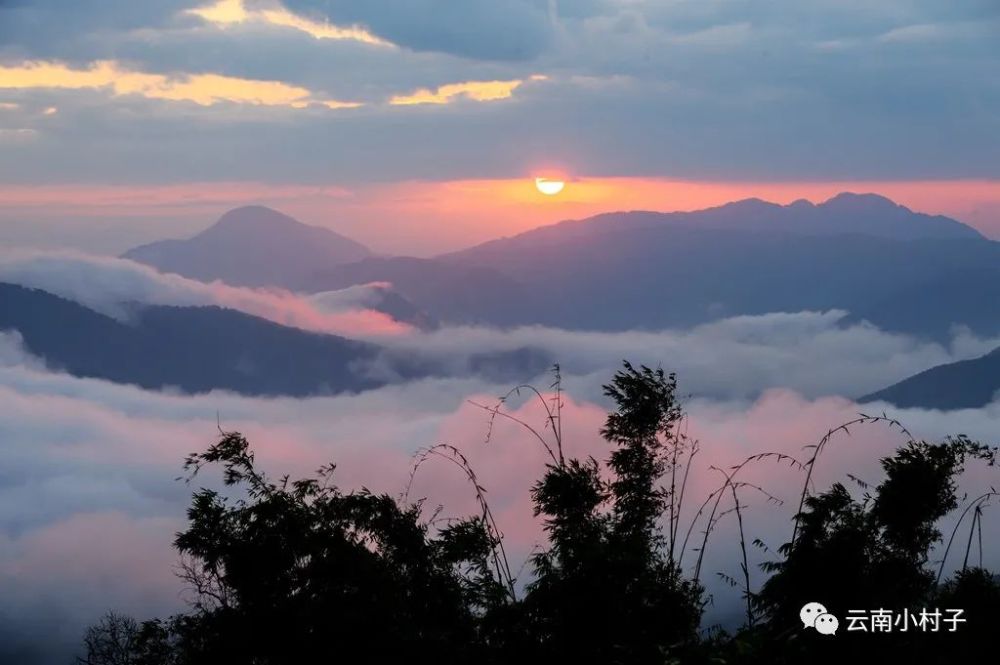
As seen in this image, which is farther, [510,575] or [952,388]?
[952,388]

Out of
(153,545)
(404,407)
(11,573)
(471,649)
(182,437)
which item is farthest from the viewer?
(404,407)

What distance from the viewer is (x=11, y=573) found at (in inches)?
4274

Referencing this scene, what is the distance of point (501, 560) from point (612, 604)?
223 centimetres

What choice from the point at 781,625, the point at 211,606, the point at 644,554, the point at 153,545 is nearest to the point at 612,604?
the point at 644,554

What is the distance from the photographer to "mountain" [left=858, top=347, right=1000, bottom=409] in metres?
149

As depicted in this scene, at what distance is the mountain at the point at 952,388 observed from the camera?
14862 cm

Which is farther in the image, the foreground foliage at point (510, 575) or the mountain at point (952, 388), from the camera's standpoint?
the mountain at point (952, 388)

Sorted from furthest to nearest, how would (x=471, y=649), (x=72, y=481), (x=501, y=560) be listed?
(x=72, y=481) → (x=501, y=560) → (x=471, y=649)

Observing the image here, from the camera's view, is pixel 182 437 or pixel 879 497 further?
pixel 182 437

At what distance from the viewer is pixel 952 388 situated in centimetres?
15288

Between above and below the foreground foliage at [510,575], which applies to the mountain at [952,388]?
above

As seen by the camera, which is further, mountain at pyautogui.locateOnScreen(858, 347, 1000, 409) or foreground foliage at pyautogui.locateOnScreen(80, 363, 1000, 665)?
mountain at pyautogui.locateOnScreen(858, 347, 1000, 409)

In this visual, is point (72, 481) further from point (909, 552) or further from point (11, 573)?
point (909, 552)

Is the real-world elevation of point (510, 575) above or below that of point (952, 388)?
below
